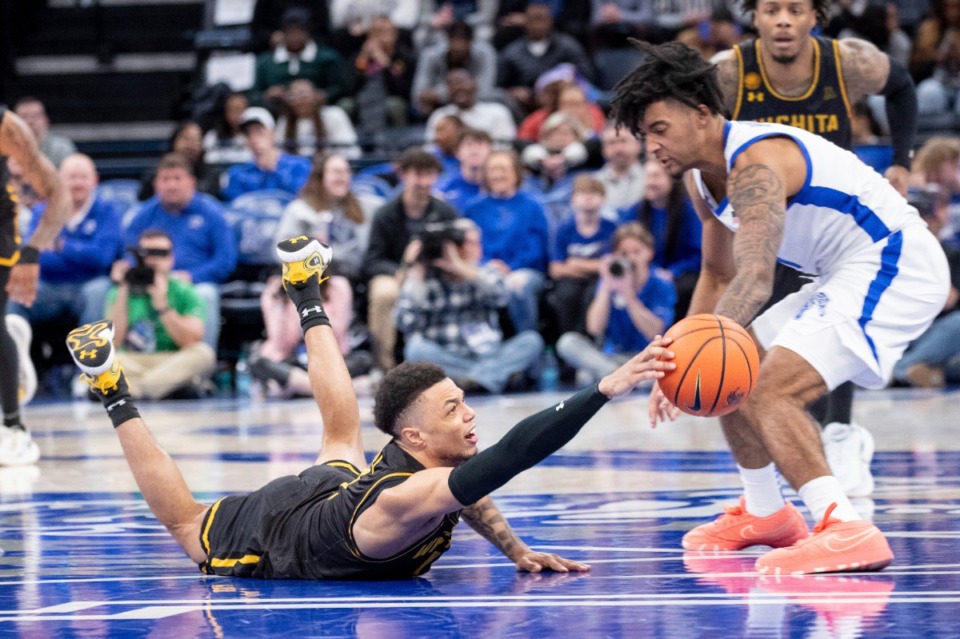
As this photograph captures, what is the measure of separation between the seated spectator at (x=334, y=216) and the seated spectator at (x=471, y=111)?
1641 mm

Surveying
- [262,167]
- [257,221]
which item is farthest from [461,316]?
[262,167]

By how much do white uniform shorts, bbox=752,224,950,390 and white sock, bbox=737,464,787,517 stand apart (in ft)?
1.44

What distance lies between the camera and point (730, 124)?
4.43 meters

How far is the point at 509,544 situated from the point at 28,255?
4.09m

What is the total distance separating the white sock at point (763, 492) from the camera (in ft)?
15.3

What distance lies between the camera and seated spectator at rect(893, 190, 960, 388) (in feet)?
34.5

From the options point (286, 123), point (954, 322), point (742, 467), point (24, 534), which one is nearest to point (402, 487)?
point (742, 467)

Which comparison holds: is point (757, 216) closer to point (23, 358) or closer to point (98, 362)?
point (98, 362)

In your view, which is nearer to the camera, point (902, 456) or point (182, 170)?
point (902, 456)

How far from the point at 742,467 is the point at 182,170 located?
7422 mm

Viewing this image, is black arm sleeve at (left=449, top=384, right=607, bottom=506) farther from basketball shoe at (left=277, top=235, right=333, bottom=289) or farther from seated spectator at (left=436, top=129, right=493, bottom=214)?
seated spectator at (left=436, top=129, right=493, bottom=214)

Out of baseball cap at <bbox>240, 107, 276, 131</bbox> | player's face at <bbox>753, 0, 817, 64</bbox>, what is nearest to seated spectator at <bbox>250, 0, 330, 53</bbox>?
baseball cap at <bbox>240, 107, 276, 131</bbox>

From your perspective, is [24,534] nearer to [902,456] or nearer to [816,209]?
[816,209]

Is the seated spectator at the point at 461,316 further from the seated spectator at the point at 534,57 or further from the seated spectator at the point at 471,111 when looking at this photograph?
the seated spectator at the point at 534,57
